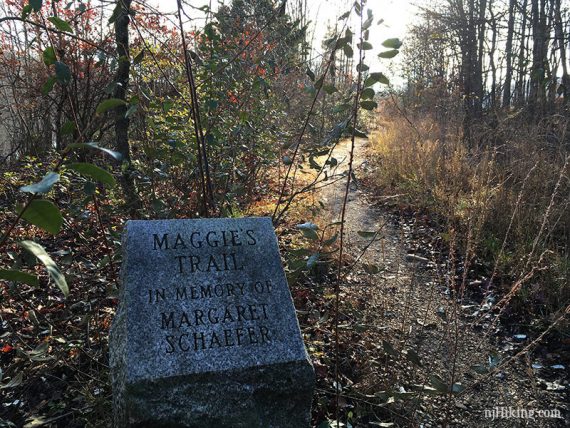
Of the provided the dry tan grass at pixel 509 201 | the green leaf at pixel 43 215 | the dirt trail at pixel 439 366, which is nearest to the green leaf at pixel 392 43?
the dirt trail at pixel 439 366

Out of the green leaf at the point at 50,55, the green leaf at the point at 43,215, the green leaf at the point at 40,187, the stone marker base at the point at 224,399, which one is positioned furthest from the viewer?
the green leaf at the point at 50,55

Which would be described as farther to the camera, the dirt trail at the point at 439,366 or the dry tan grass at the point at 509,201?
the dry tan grass at the point at 509,201

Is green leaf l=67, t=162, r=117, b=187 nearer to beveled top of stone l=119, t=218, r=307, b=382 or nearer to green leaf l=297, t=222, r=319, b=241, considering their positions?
beveled top of stone l=119, t=218, r=307, b=382

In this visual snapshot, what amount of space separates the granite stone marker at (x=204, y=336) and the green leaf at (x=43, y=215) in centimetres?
81

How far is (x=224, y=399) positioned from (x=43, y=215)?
1054 millimetres

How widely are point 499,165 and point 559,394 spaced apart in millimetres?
3898

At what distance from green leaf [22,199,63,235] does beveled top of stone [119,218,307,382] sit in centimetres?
81

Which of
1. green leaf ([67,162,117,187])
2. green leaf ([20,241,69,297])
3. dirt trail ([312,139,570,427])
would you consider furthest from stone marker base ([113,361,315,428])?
green leaf ([67,162,117,187])

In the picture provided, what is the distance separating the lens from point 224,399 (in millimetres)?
1706

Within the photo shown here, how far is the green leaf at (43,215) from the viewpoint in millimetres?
1010

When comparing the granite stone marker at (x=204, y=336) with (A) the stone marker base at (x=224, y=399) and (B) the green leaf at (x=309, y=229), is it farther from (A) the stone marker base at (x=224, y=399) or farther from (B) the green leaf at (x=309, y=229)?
(B) the green leaf at (x=309, y=229)

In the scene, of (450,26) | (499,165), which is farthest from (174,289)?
(450,26)

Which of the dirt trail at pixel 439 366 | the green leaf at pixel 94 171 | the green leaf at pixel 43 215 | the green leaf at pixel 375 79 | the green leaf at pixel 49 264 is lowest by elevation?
the dirt trail at pixel 439 366

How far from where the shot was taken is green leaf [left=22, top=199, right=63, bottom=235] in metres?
1.01
